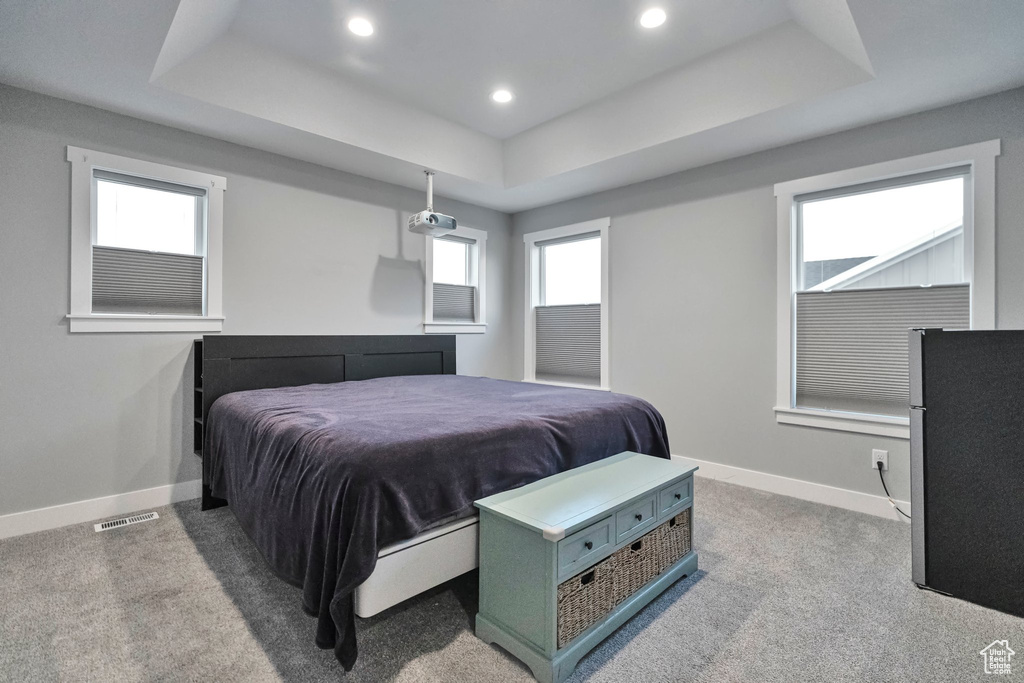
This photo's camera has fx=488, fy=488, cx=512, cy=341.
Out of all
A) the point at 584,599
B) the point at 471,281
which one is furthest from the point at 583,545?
the point at 471,281

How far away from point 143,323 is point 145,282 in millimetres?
266

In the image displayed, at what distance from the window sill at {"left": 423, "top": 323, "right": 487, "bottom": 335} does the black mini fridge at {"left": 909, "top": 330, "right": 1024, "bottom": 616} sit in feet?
11.7

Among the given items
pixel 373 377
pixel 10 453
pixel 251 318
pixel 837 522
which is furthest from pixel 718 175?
pixel 10 453

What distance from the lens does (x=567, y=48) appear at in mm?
2896

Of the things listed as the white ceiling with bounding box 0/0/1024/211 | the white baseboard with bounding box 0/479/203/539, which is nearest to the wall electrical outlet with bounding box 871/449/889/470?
the white ceiling with bounding box 0/0/1024/211

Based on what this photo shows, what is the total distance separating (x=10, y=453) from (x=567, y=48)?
3837 millimetres

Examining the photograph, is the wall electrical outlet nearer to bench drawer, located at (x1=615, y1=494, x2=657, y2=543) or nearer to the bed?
the bed

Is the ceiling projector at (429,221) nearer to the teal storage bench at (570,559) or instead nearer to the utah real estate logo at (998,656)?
the teal storage bench at (570,559)

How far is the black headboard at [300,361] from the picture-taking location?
308 cm

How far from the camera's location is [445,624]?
183 cm

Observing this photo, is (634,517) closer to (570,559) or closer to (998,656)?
(570,559)

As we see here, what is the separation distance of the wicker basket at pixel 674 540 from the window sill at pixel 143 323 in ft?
10.0

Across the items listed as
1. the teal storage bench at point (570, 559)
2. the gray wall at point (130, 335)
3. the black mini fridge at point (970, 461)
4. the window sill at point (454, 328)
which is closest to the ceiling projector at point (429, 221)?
the gray wall at point (130, 335)

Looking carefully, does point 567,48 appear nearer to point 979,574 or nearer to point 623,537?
point 623,537
